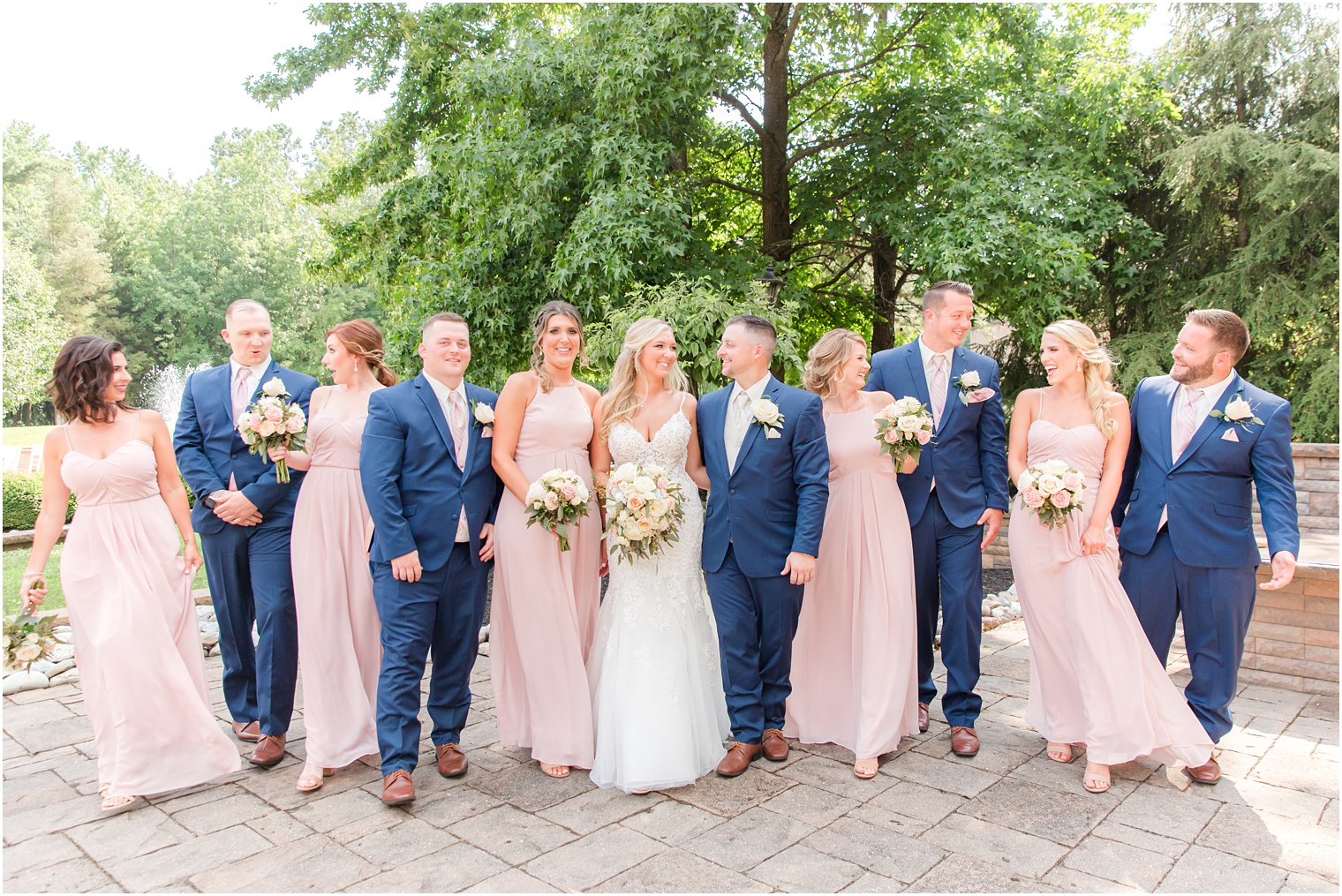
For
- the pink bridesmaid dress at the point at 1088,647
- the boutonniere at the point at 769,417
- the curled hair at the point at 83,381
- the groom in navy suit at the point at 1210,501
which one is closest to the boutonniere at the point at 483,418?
the boutonniere at the point at 769,417

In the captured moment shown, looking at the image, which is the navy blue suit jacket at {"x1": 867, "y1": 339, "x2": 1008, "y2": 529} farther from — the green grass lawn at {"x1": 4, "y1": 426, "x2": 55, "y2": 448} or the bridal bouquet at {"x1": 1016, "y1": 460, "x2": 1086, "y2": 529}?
the green grass lawn at {"x1": 4, "y1": 426, "x2": 55, "y2": 448}

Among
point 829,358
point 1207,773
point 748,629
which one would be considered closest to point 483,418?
point 748,629

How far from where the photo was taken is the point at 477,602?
445cm

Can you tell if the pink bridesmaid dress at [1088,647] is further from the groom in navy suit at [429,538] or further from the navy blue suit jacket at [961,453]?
the groom in navy suit at [429,538]

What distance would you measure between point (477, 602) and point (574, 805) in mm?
1065

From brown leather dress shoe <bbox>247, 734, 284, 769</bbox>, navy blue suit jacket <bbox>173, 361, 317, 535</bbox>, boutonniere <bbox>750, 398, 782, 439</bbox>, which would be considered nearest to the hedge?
navy blue suit jacket <bbox>173, 361, 317, 535</bbox>

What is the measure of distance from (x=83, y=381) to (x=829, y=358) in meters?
3.57

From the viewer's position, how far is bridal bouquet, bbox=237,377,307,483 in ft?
14.3

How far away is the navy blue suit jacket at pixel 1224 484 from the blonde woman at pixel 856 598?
1.21m

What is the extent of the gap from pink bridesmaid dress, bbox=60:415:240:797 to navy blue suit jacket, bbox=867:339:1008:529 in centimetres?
365

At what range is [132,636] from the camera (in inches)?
162

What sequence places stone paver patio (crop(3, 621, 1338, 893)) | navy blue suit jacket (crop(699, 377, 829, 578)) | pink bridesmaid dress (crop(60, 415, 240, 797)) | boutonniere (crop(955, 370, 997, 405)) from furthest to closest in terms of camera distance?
boutonniere (crop(955, 370, 997, 405)), navy blue suit jacket (crop(699, 377, 829, 578)), pink bridesmaid dress (crop(60, 415, 240, 797)), stone paver patio (crop(3, 621, 1338, 893))

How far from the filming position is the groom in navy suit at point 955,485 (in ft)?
15.3

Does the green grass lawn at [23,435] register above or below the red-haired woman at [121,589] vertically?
below
